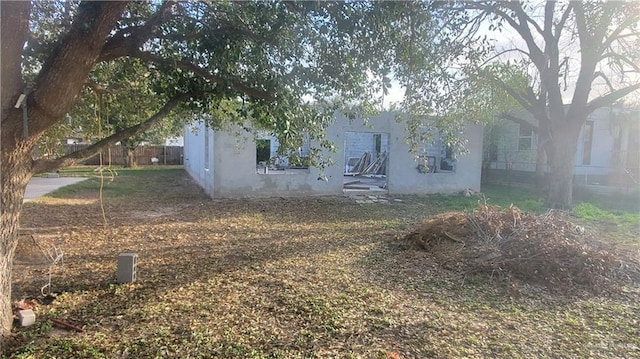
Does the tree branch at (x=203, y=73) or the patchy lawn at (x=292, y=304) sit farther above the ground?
the tree branch at (x=203, y=73)

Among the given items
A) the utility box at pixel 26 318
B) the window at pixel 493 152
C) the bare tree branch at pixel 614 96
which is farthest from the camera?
the window at pixel 493 152

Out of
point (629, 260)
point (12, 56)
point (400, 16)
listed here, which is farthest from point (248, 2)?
point (629, 260)

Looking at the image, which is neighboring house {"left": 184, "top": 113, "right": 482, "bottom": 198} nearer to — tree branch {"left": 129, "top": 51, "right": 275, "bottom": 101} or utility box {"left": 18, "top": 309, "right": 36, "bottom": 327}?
tree branch {"left": 129, "top": 51, "right": 275, "bottom": 101}

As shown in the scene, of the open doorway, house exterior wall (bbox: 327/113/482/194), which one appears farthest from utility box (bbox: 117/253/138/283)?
the open doorway

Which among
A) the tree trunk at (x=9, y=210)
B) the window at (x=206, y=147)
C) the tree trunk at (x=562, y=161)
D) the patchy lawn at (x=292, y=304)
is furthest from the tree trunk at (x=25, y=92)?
the tree trunk at (x=562, y=161)

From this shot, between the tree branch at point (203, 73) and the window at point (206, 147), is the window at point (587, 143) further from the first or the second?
the tree branch at point (203, 73)

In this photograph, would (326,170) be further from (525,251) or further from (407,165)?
(525,251)

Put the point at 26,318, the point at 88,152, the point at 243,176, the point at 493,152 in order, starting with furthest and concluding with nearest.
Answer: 1. the point at 493,152
2. the point at 243,176
3. the point at 88,152
4. the point at 26,318

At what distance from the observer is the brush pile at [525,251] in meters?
5.17

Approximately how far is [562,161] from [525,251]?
6653 mm

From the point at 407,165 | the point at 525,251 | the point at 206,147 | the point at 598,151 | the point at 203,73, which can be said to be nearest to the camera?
the point at 203,73

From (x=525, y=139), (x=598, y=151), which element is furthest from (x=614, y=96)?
(x=598, y=151)

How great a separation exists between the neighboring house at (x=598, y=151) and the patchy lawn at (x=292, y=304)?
1172 cm

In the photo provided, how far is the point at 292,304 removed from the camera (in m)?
4.16
